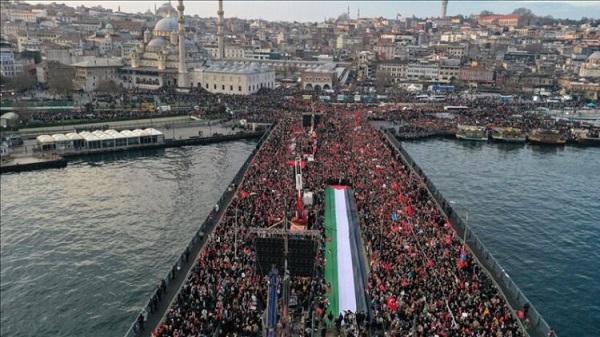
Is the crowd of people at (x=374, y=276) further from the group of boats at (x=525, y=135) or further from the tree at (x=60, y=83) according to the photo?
the tree at (x=60, y=83)

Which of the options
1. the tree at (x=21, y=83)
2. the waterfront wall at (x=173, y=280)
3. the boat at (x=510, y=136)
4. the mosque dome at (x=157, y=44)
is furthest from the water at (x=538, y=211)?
the tree at (x=21, y=83)

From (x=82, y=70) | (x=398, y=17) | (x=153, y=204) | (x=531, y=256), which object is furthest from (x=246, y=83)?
(x=398, y=17)

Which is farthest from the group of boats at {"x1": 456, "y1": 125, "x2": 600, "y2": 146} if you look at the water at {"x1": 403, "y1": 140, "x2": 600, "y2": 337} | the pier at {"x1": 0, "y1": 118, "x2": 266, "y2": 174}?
the pier at {"x1": 0, "y1": 118, "x2": 266, "y2": 174}

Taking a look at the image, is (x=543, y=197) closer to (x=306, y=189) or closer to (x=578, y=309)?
(x=578, y=309)

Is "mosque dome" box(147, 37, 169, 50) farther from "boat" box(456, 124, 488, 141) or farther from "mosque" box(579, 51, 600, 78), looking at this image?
"mosque" box(579, 51, 600, 78)

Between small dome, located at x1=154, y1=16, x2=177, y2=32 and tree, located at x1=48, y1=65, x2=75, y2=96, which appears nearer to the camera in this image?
tree, located at x1=48, y1=65, x2=75, y2=96

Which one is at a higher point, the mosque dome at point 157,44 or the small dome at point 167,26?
the small dome at point 167,26
